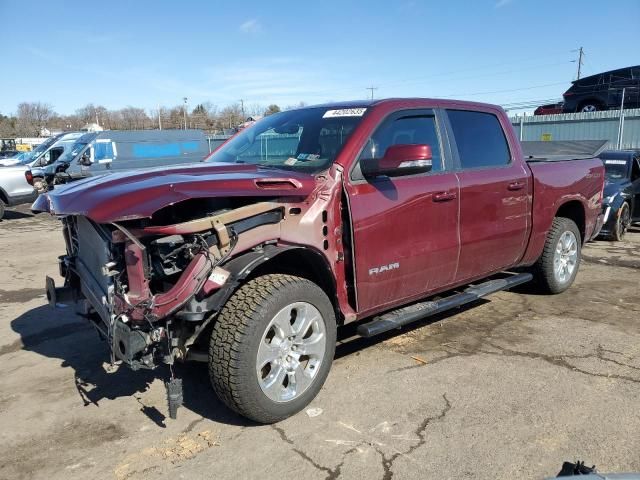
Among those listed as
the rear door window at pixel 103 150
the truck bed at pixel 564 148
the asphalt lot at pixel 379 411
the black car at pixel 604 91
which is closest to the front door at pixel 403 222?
the asphalt lot at pixel 379 411

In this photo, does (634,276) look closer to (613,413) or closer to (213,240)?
(613,413)

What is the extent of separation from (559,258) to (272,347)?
157 inches

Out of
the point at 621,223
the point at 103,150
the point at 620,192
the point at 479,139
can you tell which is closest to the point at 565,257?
the point at 479,139

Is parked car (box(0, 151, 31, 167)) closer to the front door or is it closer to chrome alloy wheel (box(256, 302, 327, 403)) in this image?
the front door

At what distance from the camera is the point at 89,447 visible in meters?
3.13

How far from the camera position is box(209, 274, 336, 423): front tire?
303 cm

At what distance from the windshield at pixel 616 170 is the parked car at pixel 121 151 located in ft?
36.1

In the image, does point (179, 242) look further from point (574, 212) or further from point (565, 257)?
point (574, 212)

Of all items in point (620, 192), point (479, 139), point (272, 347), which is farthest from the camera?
point (620, 192)

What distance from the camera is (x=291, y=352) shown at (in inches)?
132

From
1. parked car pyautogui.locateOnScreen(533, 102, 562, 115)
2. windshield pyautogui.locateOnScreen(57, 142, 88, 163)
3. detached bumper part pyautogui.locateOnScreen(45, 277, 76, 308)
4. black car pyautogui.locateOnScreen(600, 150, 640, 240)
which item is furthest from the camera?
parked car pyautogui.locateOnScreen(533, 102, 562, 115)

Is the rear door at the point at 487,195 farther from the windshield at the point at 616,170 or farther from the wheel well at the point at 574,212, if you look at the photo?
the windshield at the point at 616,170

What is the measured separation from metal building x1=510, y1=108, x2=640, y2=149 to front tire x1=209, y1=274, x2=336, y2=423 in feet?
53.8

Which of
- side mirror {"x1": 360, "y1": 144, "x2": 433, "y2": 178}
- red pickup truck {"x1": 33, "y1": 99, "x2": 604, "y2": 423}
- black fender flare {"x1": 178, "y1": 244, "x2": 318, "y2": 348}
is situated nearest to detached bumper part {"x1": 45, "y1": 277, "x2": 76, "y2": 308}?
red pickup truck {"x1": 33, "y1": 99, "x2": 604, "y2": 423}
